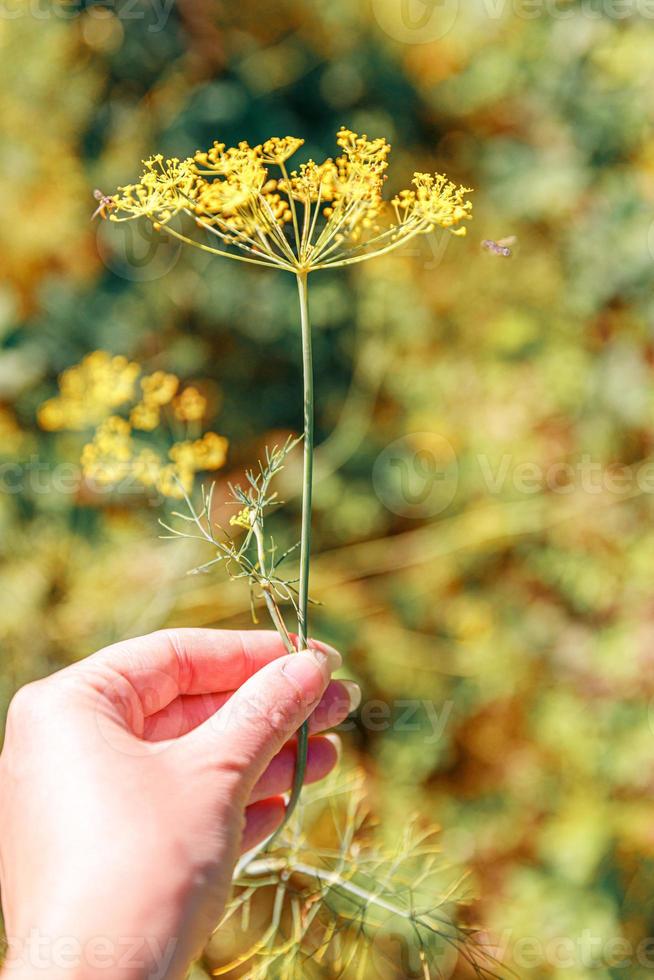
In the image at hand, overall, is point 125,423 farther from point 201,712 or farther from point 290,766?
point 290,766

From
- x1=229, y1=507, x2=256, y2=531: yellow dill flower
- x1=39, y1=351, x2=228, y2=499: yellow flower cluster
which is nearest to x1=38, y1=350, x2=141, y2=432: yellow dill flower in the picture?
x1=39, y1=351, x2=228, y2=499: yellow flower cluster

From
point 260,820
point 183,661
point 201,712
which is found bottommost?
point 260,820

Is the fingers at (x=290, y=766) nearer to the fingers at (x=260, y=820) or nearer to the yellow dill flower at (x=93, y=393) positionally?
the fingers at (x=260, y=820)

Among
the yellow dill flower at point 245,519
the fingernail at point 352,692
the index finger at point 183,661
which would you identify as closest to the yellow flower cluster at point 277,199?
the yellow dill flower at point 245,519

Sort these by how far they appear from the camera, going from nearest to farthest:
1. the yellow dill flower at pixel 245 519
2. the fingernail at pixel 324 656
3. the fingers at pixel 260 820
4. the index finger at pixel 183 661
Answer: the yellow dill flower at pixel 245 519, the fingernail at pixel 324 656, the index finger at pixel 183 661, the fingers at pixel 260 820

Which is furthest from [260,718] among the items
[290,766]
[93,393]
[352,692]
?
[93,393]

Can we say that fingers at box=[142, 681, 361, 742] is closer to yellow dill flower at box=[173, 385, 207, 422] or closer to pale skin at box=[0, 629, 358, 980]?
pale skin at box=[0, 629, 358, 980]
